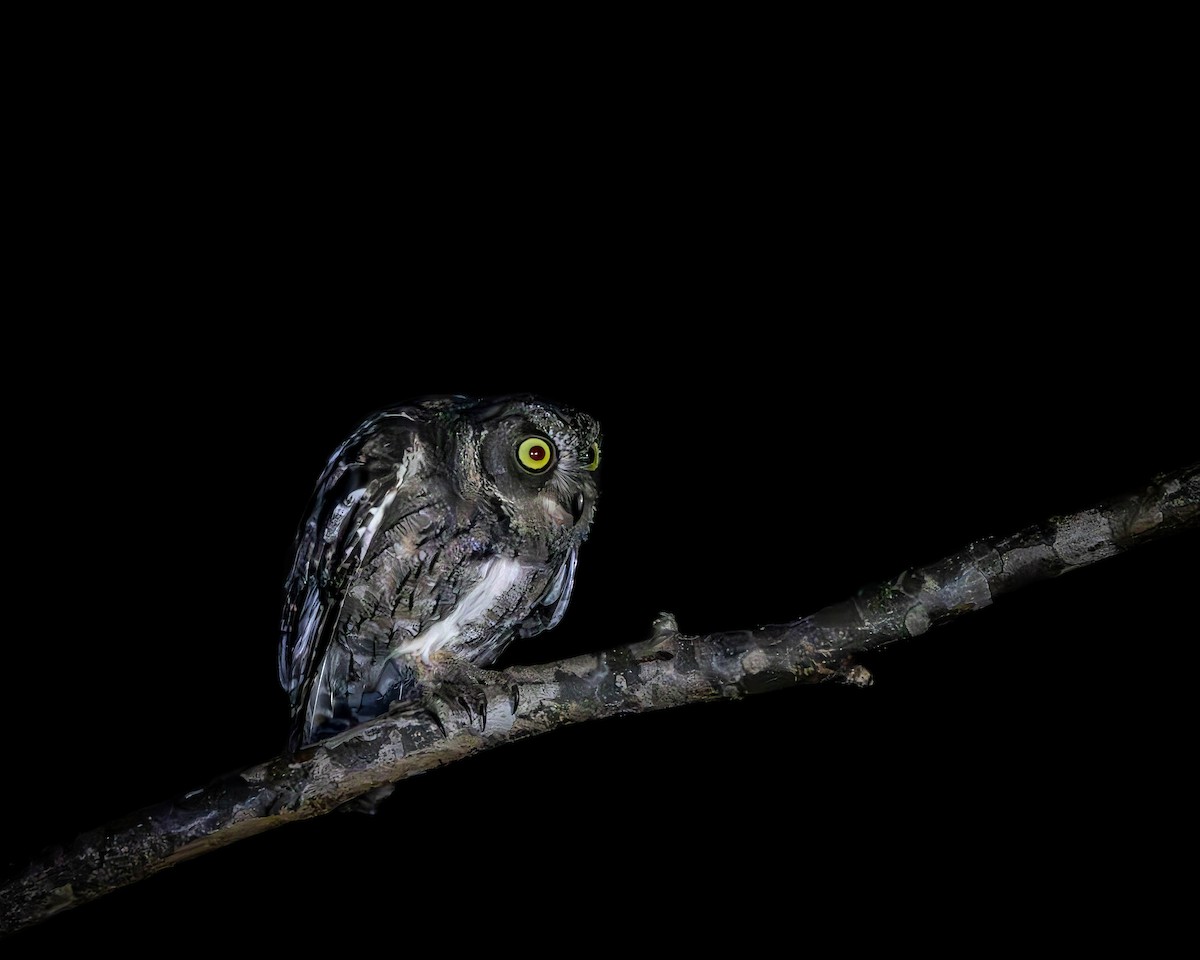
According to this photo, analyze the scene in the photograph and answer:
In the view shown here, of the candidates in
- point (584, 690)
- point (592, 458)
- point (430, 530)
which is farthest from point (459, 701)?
point (592, 458)

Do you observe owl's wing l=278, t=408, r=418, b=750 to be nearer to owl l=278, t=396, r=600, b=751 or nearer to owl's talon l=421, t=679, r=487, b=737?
owl l=278, t=396, r=600, b=751

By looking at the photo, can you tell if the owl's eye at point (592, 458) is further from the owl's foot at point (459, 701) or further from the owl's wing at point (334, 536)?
the owl's foot at point (459, 701)

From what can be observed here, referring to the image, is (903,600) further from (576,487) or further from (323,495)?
(323,495)

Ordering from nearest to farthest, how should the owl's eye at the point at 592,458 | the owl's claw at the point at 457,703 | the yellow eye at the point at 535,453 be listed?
the owl's claw at the point at 457,703
the yellow eye at the point at 535,453
the owl's eye at the point at 592,458

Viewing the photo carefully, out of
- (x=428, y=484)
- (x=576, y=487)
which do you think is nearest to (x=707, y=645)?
(x=576, y=487)

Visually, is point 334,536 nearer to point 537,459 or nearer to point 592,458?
point 537,459

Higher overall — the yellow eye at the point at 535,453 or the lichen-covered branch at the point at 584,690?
the yellow eye at the point at 535,453

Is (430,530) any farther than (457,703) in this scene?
Yes

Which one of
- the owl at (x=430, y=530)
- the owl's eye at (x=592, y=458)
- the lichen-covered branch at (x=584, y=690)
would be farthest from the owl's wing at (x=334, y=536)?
the lichen-covered branch at (x=584, y=690)

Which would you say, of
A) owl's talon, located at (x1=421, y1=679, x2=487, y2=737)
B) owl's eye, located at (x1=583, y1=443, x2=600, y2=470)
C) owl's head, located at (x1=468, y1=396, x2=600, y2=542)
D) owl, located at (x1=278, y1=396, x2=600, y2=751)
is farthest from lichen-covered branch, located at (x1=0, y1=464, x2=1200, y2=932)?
owl's eye, located at (x1=583, y1=443, x2=600, y2=470)
